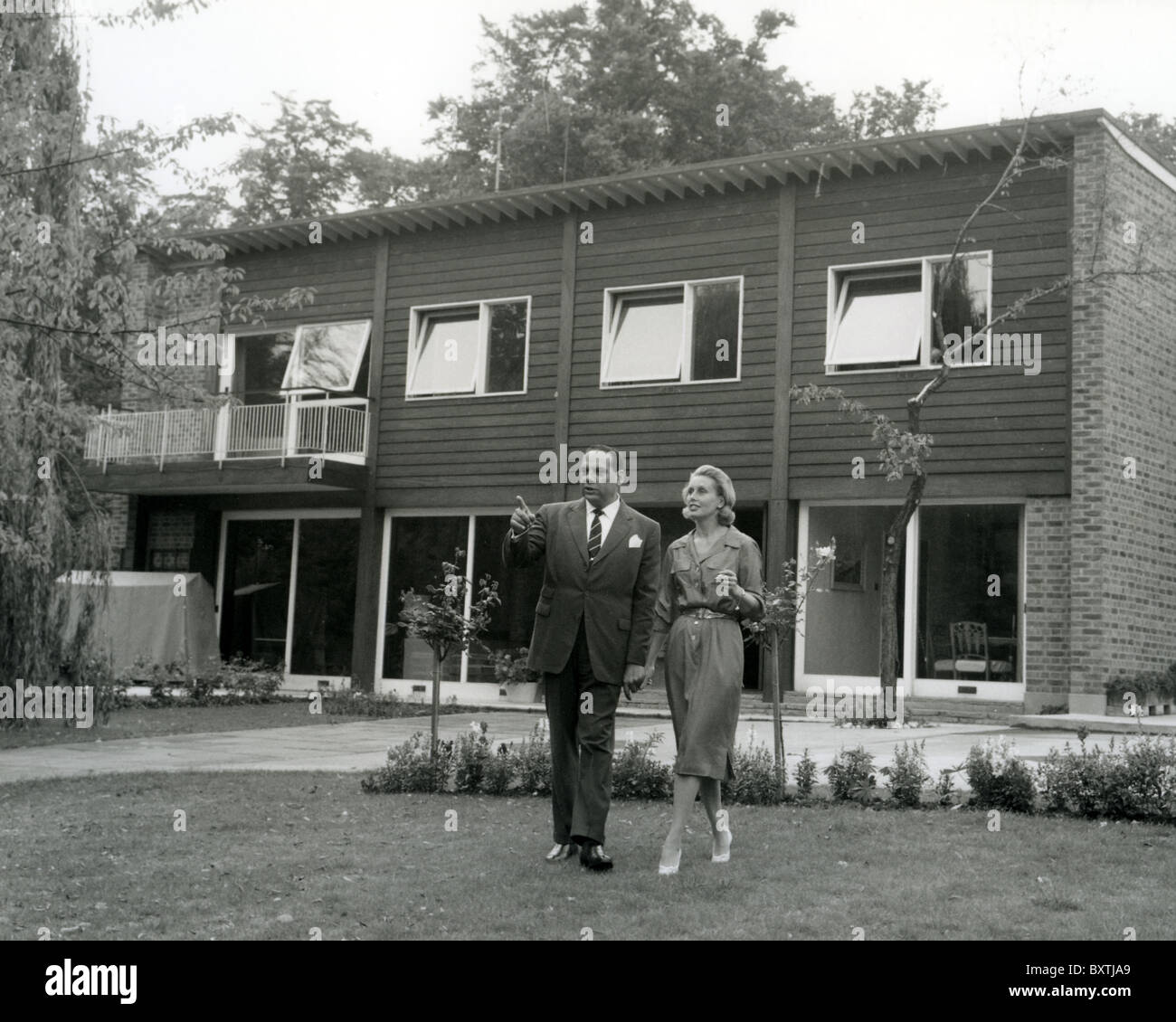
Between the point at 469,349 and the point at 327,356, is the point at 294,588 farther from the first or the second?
the point at 469,349

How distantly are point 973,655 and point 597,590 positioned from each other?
10045 mm

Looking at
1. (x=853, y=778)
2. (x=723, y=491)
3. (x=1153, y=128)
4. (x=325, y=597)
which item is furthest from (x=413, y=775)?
(x=1153, y=128)

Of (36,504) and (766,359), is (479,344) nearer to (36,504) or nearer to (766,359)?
(766,359)

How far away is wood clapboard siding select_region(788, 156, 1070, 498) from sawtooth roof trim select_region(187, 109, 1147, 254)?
352 mm

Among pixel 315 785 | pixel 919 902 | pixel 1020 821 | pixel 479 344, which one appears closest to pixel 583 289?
pixel 479 344

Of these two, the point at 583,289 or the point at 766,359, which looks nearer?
the point at 766,359

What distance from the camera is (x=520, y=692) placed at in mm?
18625

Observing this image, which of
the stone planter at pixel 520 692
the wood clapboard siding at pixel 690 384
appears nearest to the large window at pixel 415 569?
the stone planter at pixel 520 692

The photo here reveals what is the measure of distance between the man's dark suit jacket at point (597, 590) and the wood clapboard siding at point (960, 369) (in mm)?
9574

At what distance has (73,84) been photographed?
1265 centimetres

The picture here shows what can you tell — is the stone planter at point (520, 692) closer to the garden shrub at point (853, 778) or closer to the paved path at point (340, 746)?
the paved path at point (340, 746)

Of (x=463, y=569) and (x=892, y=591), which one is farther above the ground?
A: (x=463, y=569)

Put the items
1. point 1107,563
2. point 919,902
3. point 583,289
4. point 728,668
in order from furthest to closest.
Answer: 1. point 583,289
2. point 1107,563
3. point 728,668
4. point 919,902
